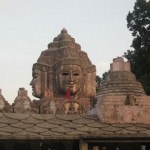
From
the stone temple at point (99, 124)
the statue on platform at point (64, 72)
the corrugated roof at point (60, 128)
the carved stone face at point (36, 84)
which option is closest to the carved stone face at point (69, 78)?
the statue on platform at point (64, 72)

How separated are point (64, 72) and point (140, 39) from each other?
7.47m

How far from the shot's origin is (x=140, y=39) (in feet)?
101

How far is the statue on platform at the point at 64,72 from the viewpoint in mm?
27703

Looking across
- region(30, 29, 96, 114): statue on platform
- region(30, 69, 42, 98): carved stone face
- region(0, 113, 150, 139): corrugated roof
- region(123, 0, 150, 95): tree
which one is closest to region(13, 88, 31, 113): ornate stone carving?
region(30, 29, 96, 114): statue on platform

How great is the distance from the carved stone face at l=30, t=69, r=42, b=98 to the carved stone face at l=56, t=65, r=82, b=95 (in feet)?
5.75

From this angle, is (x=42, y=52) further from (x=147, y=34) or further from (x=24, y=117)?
(x=24, y=117)

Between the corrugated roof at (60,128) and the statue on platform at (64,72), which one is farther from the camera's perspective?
the statue on platform at (64,72)

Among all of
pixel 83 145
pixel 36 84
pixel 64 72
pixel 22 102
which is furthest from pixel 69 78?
pixel 83 145

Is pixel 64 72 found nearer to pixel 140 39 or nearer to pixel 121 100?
pixel 140 39

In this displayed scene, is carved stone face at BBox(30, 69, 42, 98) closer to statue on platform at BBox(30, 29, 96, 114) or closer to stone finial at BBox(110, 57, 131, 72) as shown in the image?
statue on platform at BBox(30, 29, 96, 114)

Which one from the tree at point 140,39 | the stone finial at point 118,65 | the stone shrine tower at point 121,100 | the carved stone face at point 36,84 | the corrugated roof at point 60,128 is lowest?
the corrugated roof at point 60,128

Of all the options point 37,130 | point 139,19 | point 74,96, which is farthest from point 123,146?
point 139,19

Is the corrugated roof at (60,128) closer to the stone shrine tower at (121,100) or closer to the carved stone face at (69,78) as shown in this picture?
the stone shrine tower at (121,100)

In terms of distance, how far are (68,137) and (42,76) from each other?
61.1 feet
